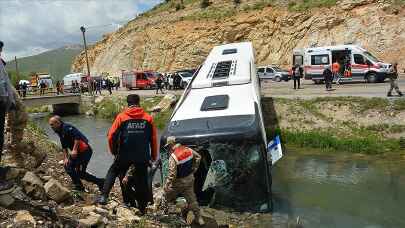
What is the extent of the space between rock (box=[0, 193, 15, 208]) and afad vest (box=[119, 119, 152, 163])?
1.79 metres

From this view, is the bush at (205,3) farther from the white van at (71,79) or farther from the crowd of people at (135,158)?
the crowd of people at (135,158)

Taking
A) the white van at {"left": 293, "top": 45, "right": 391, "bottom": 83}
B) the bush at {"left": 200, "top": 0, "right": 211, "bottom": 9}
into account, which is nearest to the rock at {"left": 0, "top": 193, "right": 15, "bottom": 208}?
the white van at {"left": 293, "top": 45, "right": 391, "bottom": 83}

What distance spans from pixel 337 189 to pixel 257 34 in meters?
36.9

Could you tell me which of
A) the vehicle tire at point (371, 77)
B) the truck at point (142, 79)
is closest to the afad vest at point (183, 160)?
the vehicle tire at point (371, 77)

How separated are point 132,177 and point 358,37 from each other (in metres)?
35.9

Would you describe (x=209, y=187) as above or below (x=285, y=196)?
above

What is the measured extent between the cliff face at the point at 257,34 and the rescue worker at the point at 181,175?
3205 centimetres

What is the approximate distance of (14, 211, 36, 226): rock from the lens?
652cm

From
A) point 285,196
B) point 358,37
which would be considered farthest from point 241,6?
point 285,196

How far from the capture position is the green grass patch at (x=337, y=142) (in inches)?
708

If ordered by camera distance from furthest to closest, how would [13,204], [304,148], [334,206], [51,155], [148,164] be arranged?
[304,148]
[51,155]
[334,206]
[148,164]
[13,204]

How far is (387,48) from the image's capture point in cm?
3825

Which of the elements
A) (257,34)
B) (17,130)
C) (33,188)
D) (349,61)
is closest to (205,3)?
(257,34)

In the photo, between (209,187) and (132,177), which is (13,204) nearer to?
(132,177)
